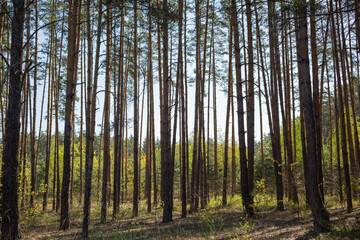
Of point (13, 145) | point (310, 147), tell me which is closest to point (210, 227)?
point (310, 147)

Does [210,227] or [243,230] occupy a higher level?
[210,227]

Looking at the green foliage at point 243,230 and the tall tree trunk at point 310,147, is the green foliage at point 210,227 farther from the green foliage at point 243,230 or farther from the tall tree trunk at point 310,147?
the tall tree trunk at point 310,147

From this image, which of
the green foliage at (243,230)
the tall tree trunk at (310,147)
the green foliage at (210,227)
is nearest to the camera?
the green foliage at (243,230)

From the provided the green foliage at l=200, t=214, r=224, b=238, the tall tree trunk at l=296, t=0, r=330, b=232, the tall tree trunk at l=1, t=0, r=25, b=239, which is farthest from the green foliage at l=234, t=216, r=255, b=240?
the tall tree trunk at l=1, t=0, r=25, b=239

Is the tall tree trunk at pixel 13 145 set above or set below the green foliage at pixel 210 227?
above

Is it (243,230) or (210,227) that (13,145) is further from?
(243,230)

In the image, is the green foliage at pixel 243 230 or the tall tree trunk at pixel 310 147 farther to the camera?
the tall tree trunk at pixel 310 147

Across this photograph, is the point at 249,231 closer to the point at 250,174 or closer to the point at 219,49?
the point at 250,174

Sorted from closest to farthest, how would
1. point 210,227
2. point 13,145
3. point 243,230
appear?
1. point 13,145
2. point 210,227
3. point 243,230

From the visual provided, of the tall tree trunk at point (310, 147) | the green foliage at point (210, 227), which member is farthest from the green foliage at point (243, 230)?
the tall tree trunk at point (310, 147)

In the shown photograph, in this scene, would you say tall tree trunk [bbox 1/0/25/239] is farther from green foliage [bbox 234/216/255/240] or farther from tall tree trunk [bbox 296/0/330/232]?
tall tree trunk [bbox 296/0/330/232]

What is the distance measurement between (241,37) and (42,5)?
31.0ft

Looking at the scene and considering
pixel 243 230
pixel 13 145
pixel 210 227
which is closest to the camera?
pixel 13 145

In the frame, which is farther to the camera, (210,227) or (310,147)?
(210,227)
